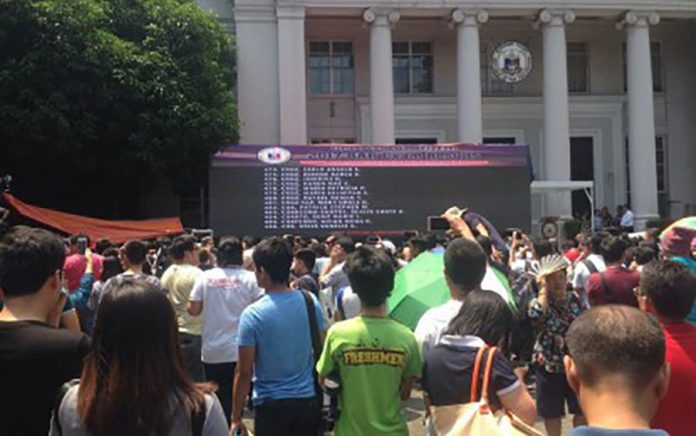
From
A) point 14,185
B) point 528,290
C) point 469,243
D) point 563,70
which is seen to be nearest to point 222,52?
point 14,185

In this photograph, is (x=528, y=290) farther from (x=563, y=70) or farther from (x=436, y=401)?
(x=563, y=70)

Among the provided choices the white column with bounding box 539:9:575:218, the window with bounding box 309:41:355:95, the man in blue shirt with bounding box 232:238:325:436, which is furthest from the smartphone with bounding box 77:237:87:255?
the window with bounding box 309:41:355:95

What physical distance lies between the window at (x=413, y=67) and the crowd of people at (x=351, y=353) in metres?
24.5

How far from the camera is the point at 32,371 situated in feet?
9.19

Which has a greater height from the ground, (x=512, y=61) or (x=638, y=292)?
(x=512, y=61)

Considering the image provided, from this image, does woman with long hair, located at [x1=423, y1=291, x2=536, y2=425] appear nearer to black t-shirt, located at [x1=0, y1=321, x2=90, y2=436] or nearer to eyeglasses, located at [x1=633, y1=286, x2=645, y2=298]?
eyeglasses, located at [x1=633, y1=286, x2=645, y2=298]

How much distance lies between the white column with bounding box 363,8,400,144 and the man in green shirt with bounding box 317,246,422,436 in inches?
874

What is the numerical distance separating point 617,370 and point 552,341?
3545 millimetres

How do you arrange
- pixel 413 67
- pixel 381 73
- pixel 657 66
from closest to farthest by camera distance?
1. pixel 381 73
2. pixel 413 67
3. pixel 657 66

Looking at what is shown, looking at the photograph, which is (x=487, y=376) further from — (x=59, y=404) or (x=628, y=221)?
(x=628, y=221)

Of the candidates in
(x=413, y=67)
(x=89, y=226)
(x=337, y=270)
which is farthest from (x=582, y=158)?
(x=337, y=270)

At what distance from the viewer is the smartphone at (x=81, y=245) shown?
29.8 feet

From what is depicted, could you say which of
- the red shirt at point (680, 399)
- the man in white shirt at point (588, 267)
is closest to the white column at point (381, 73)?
the man in white shirt at point (588, 267)

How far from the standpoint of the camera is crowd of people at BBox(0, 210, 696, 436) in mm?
2197
